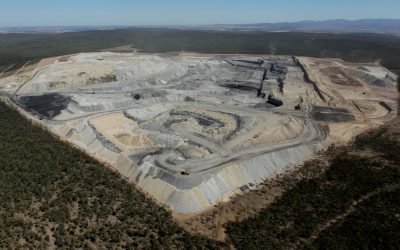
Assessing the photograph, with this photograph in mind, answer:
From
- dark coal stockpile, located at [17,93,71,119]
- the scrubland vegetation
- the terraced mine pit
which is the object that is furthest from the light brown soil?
dark coal stockpile, located at [17,93,71,119]

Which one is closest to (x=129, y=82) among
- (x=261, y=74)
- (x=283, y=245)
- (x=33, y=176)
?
(x=261, y=74)

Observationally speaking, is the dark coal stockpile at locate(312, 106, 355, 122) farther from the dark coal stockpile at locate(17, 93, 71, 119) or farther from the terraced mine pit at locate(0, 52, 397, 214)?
the dark coal stockpile at locate(17, 93, 71, 119)

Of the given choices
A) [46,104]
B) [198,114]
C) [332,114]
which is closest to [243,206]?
[198,114]

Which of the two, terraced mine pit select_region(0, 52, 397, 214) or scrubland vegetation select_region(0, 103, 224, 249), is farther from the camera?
terraced mine pit select_region(0, 52, 397, 214)

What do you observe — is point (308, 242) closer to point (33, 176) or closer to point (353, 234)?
point (353, 234)

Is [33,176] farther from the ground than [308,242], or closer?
farther from the ground

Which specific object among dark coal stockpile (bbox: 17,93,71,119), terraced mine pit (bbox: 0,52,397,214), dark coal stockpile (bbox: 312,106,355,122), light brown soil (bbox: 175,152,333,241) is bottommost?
light brown soil (bbox: 175,152,333,241)
